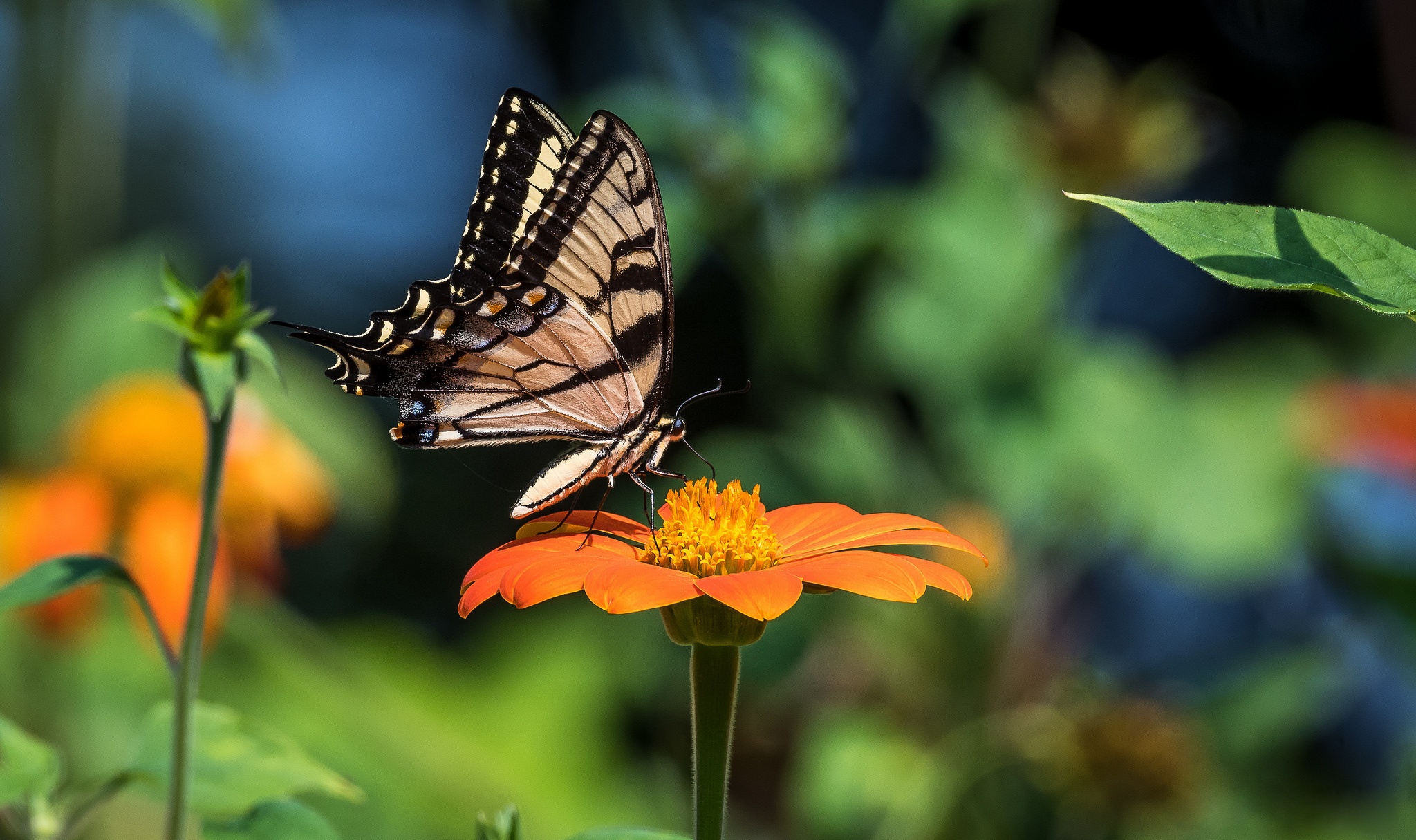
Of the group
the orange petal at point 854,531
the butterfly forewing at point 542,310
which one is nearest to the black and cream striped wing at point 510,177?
the butterfly forewing at point 542,310

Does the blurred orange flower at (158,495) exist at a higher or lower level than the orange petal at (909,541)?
lower

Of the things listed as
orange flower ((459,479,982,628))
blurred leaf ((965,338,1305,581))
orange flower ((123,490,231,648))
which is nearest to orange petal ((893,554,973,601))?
orange flower ((459,479,982,628))

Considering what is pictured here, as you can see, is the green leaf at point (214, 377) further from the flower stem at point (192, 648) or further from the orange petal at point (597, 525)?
the orange petal at point (597, 525)

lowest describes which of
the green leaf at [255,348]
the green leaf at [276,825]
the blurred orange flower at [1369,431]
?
the green leaf at [276,825]

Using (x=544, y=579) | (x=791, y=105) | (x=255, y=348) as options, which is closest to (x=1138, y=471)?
(x=791, y=105)

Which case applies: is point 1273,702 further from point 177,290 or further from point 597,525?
point 177,290

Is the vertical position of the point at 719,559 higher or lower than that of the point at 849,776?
higher
